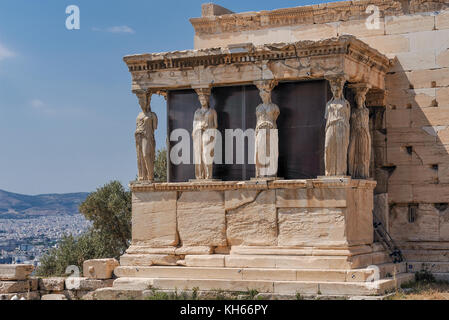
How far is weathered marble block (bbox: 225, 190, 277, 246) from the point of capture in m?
14.8

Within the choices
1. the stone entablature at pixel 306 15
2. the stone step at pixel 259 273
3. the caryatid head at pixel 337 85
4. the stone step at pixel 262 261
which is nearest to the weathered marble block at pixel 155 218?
the stone step at pixel 262 261

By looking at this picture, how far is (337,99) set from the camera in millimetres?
14664

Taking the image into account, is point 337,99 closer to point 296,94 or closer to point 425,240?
point 296,94

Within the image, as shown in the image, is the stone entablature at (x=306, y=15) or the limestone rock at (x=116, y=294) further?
the stone entablature at (x=306, y=15)

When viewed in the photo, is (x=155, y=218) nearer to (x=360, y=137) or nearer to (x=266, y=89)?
(x=266, y=89)

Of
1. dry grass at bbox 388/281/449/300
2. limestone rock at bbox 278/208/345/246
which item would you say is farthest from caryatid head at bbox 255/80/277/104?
dry grass at bbox 388/281/449/300

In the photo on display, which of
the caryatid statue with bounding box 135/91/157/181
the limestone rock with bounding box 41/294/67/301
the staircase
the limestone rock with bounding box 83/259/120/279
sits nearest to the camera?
the caryatid statue with bounding box 135/91/157/181

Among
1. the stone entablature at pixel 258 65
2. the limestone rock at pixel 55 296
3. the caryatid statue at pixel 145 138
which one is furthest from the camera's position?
the limestone rock at pixel 55 296

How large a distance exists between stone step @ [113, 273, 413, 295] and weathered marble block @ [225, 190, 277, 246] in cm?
84

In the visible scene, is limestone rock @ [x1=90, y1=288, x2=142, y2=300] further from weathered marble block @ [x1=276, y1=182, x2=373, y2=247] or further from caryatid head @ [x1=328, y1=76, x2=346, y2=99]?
caryatid head @ [x1=328, y1=76, x2=346, y2=99]

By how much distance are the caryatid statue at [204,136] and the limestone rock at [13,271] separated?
3.99m

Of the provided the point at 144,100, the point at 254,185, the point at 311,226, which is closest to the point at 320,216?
the point at 311,226

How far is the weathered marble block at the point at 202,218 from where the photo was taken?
49.9ft

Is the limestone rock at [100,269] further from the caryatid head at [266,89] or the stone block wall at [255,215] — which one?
the caryatid head at [266,89]
